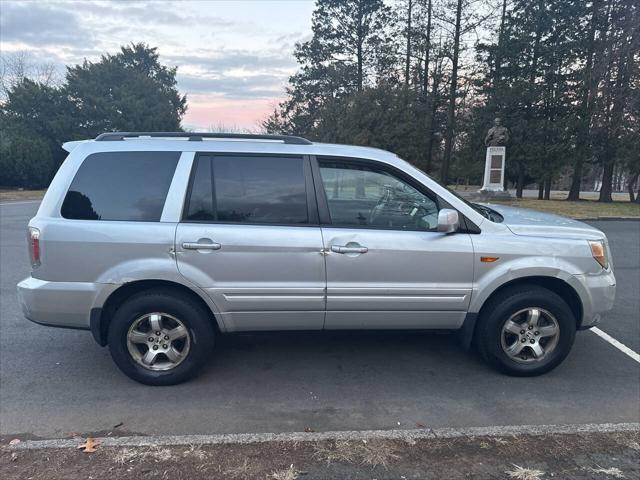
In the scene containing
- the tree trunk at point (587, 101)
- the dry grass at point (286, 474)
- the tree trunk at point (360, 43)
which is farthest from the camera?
the tree trunk at point (360, 43)

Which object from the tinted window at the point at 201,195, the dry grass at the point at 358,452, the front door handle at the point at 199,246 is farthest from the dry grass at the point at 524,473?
the tinted window at the point at 201,195

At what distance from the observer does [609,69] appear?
21.8 meters

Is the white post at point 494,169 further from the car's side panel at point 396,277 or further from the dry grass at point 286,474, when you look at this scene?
the dry grass at point 286,474

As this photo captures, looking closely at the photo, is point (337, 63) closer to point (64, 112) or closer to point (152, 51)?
point (64, 112)

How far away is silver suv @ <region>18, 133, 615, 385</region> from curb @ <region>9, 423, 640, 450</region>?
77 cm

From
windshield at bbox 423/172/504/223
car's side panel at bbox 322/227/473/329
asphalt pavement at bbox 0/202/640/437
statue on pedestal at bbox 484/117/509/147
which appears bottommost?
asphalt pavement at bbox 0/202/640/437

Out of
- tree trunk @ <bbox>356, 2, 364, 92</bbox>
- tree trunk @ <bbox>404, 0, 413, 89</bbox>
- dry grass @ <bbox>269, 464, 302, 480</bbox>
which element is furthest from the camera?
tree trunk @ <bbox>356, 2, 364, 92</bbox>

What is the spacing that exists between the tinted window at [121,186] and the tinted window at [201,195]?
0.19 m

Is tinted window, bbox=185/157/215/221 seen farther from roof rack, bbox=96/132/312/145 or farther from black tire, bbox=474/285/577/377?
black tire, bbox=474/285/577/377

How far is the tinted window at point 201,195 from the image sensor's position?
3.52 metres

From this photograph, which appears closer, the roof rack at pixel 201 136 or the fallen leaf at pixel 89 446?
the fallen leaf at pixel 89 446

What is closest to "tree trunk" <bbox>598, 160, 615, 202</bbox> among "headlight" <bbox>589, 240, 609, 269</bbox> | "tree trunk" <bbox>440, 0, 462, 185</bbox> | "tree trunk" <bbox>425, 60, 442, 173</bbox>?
"tree trunk" <bbox>440, 0, 462, 185</bbox>

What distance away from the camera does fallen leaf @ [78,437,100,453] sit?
276cm

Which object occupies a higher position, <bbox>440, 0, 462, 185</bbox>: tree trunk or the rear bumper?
<bbox>440, 0, 462, 185</bbox>: tree trunk
